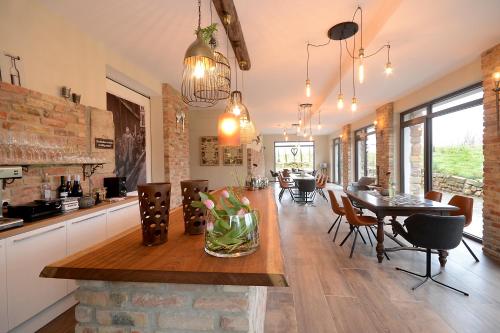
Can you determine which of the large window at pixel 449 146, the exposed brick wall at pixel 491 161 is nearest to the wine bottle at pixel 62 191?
the exposed brick wall at pixel 491 161

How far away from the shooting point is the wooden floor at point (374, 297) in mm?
Result: 2131

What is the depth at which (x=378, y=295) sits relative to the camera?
101 inches

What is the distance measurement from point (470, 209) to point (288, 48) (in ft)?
11.0

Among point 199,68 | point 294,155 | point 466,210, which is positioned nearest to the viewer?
point 199,68

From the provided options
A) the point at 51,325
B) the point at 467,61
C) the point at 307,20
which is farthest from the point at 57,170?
the point at 467,61

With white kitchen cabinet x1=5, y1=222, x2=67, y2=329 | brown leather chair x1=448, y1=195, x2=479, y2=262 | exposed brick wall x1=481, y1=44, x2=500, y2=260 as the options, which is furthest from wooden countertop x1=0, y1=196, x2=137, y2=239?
exposed brick wall x1=481, y1=44, x2=500, y2=260

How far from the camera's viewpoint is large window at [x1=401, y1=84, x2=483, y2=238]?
4203 millimetres

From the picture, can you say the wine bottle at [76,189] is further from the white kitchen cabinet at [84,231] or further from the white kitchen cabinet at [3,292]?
the white kitchen cabinet at [3,292]

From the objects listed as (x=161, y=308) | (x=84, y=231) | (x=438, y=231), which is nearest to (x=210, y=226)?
(x=161, y=308)

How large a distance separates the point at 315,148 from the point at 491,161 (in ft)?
41.7

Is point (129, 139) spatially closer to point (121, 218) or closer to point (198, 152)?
point (121, 218)

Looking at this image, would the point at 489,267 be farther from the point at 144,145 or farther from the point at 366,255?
the point at 144,145

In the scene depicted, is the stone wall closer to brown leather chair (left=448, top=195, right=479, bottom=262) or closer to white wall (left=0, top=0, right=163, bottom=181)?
brown leather chair (left=448, top=195, right=479, bottom=262)

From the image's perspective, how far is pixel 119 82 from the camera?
426 cm
